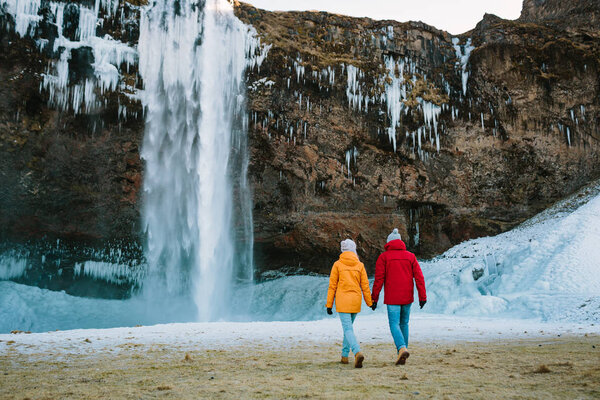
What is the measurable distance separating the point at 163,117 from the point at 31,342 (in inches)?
549

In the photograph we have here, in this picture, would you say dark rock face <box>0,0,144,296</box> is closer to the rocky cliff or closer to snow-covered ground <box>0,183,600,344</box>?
the rocky cliff

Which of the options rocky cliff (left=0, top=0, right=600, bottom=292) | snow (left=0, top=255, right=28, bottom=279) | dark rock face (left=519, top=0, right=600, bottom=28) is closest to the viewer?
rocky cliff (left=0, top=0, right=600, bottom=292)

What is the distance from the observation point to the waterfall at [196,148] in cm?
1933

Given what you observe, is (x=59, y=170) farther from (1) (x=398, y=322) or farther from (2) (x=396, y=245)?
(1) (x=398, y=322)

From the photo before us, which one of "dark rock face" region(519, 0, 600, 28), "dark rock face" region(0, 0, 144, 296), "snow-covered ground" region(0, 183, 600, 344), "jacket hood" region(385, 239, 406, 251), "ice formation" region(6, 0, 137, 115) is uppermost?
"dark rock face" region(519, 0, 600, 28)

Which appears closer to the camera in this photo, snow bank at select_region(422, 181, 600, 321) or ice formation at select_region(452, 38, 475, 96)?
snow bank at select_region(422, 181, 600, 321)

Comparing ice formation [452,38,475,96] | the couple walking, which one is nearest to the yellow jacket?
the couple walking

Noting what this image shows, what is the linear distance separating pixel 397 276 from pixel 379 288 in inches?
10.8

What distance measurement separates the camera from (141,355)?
6.30 m

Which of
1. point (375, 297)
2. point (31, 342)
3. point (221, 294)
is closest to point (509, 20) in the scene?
point (221, 294)

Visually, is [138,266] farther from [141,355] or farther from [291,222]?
[141,355]

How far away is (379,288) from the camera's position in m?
5.26

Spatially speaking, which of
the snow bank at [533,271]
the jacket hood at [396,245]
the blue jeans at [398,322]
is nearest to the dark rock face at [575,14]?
the snow bank at [533,271]

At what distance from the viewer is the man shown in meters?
5.25
